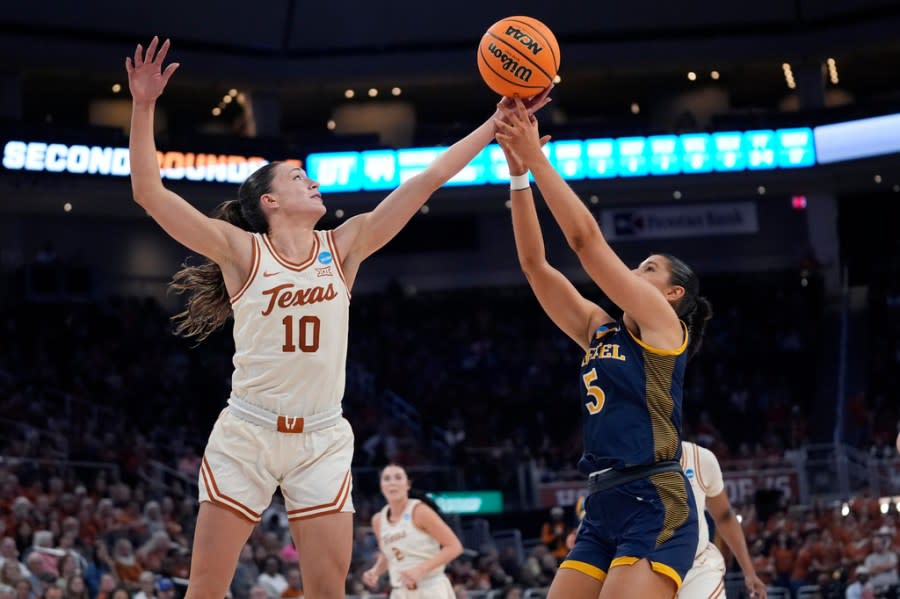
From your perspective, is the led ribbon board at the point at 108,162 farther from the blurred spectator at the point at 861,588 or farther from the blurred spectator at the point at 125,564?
the blurred spectator at the point at 861,588

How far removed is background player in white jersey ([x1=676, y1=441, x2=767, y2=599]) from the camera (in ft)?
27.1

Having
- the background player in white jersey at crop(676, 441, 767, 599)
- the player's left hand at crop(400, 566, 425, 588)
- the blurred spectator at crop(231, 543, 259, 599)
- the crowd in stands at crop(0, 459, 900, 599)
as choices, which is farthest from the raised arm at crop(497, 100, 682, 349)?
the blurred spectator at crop(231, 543, 259, 599)

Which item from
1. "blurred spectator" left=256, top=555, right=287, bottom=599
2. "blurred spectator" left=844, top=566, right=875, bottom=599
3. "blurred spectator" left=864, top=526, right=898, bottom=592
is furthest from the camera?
"blurred spectator" left=864, top=526, right=898, bottom=592

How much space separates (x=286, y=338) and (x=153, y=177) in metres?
0.88

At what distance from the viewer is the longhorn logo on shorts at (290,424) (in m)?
5.50

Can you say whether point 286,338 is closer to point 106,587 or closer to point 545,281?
point 545,281

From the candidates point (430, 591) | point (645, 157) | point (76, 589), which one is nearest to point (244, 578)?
point (76, 589)

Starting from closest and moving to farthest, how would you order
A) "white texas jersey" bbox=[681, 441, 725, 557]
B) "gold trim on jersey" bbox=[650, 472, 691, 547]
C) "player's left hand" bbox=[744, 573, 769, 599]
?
"gold trim on jersey" bbox=[650, 472, 691, 547] → "player's left hand" bbox=[744, 573, 769, 599] → "white texas jersey" bbox=[681, 441, 725, 557]

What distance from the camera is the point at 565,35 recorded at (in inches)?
1129

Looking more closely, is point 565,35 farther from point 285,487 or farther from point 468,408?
point 285,487

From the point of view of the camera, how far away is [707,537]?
8.69m

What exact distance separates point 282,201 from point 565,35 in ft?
77.8

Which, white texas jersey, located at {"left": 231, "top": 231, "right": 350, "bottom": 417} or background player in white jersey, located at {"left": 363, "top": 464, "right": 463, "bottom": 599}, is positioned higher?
white texas jersey, located at {"left": 231, "top": 231, "right": 350, "bottom": 417}

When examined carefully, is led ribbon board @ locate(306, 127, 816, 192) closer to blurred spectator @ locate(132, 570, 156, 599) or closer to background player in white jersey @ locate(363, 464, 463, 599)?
blurred spectator @ locate(132, 570, 156, 599)
